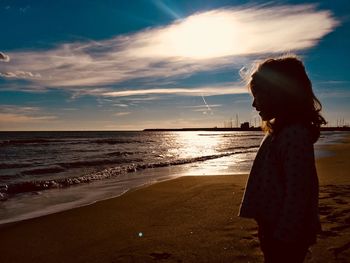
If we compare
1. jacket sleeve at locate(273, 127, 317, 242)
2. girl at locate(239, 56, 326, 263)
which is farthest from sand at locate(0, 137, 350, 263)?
jacket sleeve at locate(273, 127, 317, 242)

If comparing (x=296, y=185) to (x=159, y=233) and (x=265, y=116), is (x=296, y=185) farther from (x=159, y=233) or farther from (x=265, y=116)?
(x=159, y=233)

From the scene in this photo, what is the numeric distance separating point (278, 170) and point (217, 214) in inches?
185

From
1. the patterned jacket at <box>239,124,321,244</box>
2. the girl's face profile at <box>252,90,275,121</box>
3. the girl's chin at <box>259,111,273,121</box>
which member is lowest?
the patterned jacket at <box>239,124,321,244</box>

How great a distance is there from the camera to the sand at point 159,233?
4.81 m

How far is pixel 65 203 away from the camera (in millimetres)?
9672

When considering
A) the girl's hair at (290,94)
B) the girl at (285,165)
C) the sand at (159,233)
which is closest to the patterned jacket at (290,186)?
the girl at (285,165)

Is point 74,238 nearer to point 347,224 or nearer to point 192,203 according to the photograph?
point 192,203

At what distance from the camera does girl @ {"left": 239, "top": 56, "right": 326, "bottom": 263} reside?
2.18 meters

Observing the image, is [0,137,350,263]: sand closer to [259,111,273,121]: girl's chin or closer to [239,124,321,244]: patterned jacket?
[239,124,321,244]: patterned jacket

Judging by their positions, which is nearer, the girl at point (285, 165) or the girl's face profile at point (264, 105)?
the girl at point (285, 165)

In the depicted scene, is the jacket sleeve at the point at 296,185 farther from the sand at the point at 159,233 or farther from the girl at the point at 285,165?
the sand at the point at 159,233

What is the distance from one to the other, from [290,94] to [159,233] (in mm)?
4112

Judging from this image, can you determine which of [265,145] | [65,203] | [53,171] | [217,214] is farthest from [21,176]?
[265,145]

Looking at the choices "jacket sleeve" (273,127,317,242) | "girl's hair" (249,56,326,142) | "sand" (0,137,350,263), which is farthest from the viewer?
"sand" (0,137,350,263)
